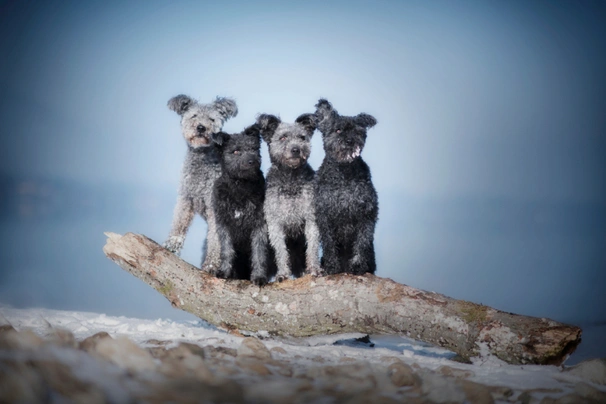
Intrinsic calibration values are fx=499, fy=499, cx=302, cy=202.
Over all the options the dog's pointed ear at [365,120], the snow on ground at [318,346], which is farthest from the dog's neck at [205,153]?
the snow on ground at [318,346]

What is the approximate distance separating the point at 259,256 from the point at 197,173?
1.50 m

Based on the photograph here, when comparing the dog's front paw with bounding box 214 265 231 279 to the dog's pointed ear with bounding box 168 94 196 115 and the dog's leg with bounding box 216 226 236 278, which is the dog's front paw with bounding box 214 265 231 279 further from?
the dog's pointed ear with bounding box 168 94 196 115

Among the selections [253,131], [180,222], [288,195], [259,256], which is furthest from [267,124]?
[180,222]

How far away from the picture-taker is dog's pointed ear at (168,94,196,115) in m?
6.82

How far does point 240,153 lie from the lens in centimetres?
567

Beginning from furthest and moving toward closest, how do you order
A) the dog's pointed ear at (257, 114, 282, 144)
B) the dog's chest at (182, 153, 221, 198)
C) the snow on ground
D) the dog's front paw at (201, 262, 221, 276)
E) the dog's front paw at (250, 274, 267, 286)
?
the dog's chest at (182, 153, 221, 198), the dog's front paw at (201, 262, 221, 276), the dog's pointed ear at (257, 114, 282, 144), the dog's front paw at (250, 274, 267, 286), the snow on ground

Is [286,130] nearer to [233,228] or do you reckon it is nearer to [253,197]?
[253,197]

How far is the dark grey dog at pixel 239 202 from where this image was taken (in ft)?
18.7

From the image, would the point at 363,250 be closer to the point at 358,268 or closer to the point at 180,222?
the point at 358,268

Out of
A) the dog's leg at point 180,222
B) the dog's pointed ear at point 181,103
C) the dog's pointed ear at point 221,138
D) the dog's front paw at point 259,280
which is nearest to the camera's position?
the dog's front paw at point 259,280

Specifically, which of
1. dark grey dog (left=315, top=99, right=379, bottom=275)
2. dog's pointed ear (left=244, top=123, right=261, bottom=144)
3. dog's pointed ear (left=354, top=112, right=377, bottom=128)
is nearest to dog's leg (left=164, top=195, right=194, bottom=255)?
dog's pointed ear (left=244, top=123, right=261, bottom=144)

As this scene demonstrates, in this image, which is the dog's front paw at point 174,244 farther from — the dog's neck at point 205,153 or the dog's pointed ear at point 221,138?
the dog's pointed ear at point 221,138

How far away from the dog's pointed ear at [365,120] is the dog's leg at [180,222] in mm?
2443

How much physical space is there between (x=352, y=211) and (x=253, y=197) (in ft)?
3.81
